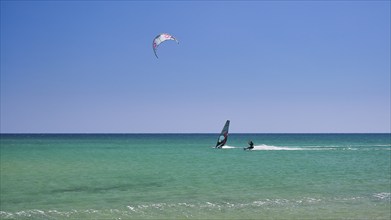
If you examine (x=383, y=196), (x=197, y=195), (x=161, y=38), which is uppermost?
(x=161, y=38)

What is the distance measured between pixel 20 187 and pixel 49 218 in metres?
6.87

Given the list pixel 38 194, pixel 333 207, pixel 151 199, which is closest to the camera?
pixel 333 207

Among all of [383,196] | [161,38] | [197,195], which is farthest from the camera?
[161,38]

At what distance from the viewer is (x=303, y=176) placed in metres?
22.3

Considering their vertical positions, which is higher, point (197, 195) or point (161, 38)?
point (161, 38)

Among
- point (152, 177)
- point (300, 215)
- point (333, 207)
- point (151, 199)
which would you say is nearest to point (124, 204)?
point (151, 199)

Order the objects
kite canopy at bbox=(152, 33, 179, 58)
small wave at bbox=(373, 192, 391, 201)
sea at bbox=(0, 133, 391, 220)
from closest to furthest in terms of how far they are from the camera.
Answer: sea at bbox=(0, 133, 391, 220)
small wave at bbox=(373, 192, 391, 201)
kite canopy at bbox=(152, 33, 179, 58)

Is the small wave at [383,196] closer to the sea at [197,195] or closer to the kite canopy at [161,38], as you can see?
the sea at [197,195]

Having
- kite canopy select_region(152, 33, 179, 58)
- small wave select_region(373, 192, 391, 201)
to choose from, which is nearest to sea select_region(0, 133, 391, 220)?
small wave select_region(373, 192, 391, 201)

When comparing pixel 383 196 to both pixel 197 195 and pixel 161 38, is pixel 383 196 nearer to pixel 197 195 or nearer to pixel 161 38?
pixel 197 195

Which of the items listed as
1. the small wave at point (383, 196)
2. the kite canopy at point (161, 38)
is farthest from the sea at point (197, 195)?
the kite canopy at point (161, 38)

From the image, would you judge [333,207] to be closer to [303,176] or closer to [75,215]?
[75,215]

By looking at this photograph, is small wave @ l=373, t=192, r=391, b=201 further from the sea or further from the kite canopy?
the kite canopy

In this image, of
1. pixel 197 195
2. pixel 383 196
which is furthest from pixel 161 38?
pixel 383 196
